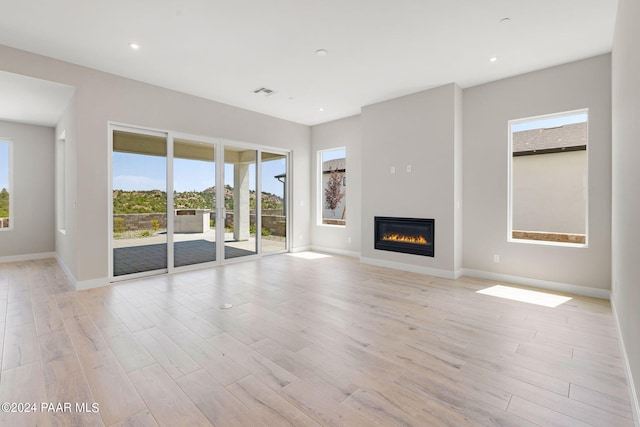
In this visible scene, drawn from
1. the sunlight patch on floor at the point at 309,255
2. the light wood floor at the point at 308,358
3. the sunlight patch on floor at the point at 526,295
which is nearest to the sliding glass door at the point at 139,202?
the light wood floor at the point at 308,358

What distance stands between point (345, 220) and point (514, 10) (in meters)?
4.77

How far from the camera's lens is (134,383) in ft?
Answer: 6.75

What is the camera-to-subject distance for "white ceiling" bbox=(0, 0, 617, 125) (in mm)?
2922

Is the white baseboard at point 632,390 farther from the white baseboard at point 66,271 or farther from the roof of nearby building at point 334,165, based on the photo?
the white baseboard at point 66,271

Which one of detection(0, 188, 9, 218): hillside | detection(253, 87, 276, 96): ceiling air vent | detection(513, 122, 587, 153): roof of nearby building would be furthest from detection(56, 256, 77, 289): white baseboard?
detection(513, 122, 587, 153): roof of nearby building

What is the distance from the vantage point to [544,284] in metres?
4.32

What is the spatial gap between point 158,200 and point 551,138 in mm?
6027

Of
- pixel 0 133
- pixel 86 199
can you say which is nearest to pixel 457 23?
pixel 86 199

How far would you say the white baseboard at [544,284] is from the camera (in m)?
3.93

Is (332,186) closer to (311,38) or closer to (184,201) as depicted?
(184,201)

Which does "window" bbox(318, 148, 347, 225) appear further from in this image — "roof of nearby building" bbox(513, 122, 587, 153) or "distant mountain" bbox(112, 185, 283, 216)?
"roof of nearby building" bbox(513, 122, 587, 153)

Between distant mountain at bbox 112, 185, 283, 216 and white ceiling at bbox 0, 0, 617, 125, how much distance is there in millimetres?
1764

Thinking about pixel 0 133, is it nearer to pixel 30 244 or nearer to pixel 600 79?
pixel 30 244

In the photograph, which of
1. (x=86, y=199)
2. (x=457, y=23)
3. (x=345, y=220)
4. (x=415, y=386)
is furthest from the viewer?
(x=345, y=220)
